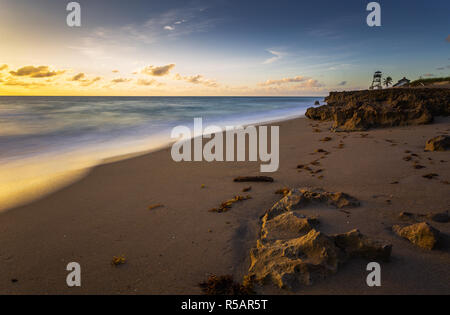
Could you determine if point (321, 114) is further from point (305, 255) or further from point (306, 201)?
point (305, 255)

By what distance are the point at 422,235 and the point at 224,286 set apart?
5.96 ft

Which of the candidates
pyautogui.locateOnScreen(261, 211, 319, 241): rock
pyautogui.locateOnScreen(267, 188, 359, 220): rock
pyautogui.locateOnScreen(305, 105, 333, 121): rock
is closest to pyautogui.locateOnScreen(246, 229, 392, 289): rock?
pyautogui.locateOnScreen(261, 211, 319, 241): rock

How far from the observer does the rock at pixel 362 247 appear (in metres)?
1.96

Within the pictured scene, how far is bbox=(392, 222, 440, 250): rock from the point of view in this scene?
2070 millimetres

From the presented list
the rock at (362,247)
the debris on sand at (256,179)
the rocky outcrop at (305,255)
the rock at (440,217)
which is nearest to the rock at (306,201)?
the rocky outcrop at (305,255)

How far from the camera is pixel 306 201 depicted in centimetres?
306

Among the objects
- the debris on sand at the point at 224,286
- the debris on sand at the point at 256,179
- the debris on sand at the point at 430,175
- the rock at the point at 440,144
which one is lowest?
the debris on sand at the point at 224,286

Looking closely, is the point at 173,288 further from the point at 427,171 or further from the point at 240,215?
the point at 427,171

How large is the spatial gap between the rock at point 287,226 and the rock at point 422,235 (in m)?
0.80

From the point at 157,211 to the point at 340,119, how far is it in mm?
7884

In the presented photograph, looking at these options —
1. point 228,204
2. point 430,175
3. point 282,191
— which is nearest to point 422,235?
point 282,191

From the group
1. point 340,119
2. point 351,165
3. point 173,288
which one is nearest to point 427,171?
point 351,165

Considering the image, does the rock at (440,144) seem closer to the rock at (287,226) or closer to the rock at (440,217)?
the rock at (440,217)

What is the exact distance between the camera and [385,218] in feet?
8.64
